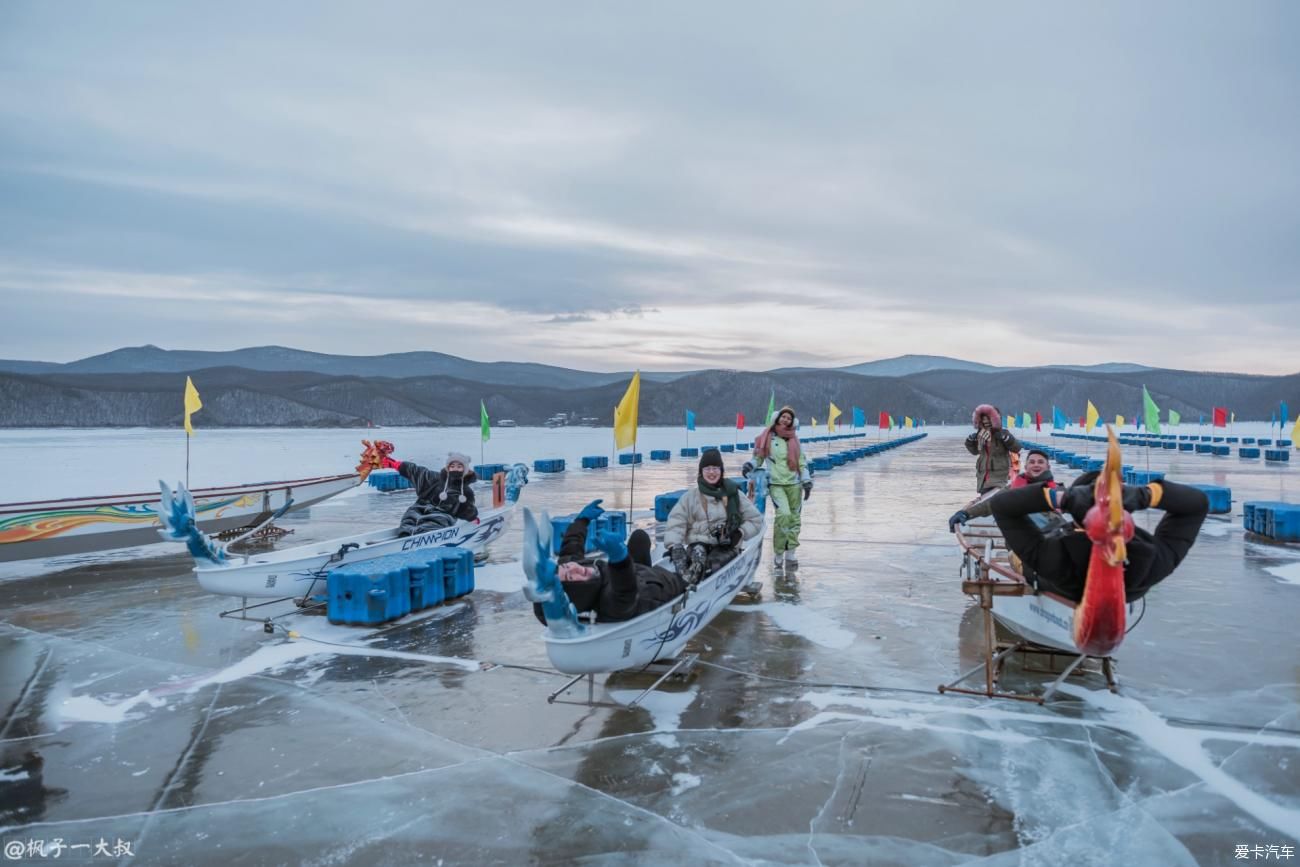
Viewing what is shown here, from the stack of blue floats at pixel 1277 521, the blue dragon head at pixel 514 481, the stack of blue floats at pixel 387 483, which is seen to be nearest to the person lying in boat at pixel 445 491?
the blue dragon head at pixel 514 481

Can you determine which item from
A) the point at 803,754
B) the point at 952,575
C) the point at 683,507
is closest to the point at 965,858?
the point at 803,754

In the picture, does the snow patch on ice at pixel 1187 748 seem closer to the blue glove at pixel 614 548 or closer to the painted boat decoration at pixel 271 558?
the blue glove at pixel 614 548

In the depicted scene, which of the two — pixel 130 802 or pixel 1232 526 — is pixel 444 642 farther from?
pixel 1232 526

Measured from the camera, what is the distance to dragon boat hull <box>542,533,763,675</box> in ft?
16.4

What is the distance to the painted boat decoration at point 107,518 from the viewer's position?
1097 centimetres

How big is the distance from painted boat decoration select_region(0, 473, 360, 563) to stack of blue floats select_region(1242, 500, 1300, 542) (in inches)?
660

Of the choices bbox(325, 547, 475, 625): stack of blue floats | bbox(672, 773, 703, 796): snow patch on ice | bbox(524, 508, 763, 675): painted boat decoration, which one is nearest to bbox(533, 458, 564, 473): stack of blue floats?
bbox(325, 547, 475, 625): stack of blue floats

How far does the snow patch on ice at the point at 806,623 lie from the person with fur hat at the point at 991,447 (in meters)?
3.17

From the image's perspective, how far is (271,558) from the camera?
8680 mm

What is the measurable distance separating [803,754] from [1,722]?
5.72 meters

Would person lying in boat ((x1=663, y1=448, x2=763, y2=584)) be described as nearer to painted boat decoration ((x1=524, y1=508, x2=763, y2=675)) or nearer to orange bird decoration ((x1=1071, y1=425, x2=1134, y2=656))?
painted boat decoration ((x1=524, y1=508, x2=763, y2=675))

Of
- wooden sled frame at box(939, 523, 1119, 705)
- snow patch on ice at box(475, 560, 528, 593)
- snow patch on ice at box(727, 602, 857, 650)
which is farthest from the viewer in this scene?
snow patch on ice at box(475, 560, 528, 593)

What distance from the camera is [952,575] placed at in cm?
1016

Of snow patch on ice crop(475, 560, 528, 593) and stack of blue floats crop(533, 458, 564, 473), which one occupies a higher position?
stack of blue floats crop(533, 458, 564, 473)
